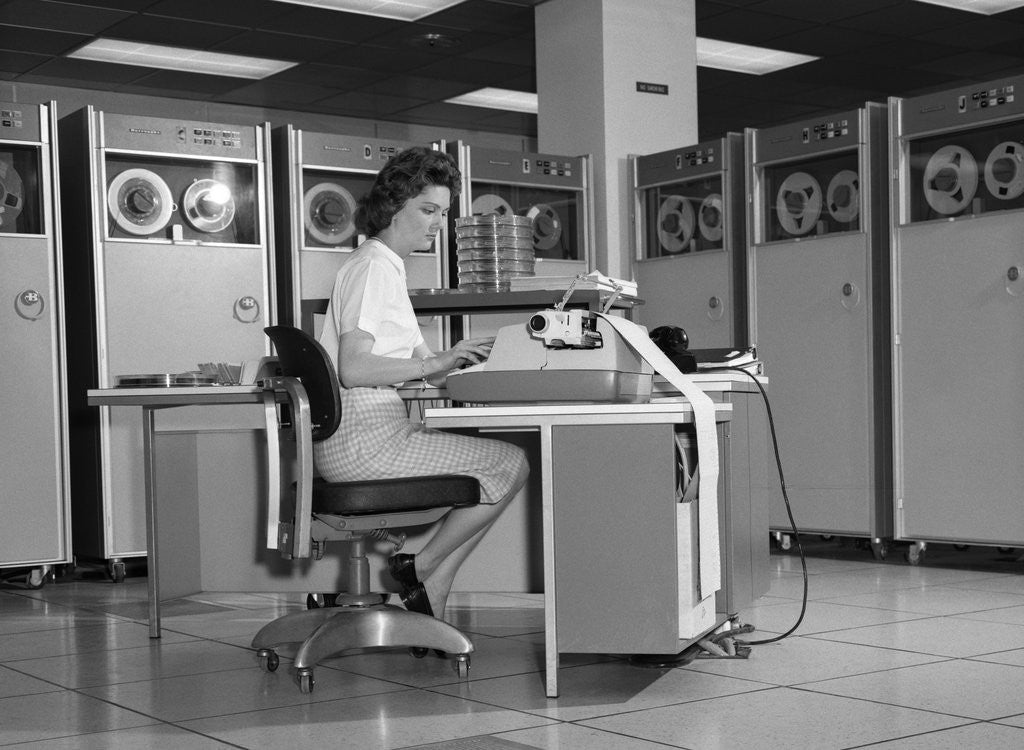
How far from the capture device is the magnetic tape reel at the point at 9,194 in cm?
530

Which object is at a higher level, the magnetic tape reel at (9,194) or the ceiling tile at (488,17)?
the ceiling tile at (488,17)

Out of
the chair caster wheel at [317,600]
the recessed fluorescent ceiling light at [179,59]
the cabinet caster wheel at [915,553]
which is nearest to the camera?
the chair caster wheel at [317,600]

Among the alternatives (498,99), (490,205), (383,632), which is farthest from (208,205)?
(498,99)

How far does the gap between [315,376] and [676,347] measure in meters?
0.97

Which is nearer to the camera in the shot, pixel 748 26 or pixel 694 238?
pixel 694 238

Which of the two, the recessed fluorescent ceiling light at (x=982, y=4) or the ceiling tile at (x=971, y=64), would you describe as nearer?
the recessed fluorescent ceiling light at (x=982, y=4)

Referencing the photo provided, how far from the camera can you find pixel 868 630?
3.70 m

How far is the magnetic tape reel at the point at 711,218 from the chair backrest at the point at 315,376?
333 cm

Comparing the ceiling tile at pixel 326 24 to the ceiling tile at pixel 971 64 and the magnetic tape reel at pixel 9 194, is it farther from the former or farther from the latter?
the ceiling tile at pixel 971 64

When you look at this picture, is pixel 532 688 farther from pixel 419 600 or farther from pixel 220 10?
pixel 220 10

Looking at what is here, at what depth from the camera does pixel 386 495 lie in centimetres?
301

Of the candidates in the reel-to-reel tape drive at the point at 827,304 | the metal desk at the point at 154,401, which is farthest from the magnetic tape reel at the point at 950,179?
the metal desk at the point at 154,401

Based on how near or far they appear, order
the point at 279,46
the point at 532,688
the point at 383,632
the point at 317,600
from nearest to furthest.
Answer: the point at 532,688
the point at 383,632
the point at 317,600
the point at 279,46

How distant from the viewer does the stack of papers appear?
3303 millimetres
